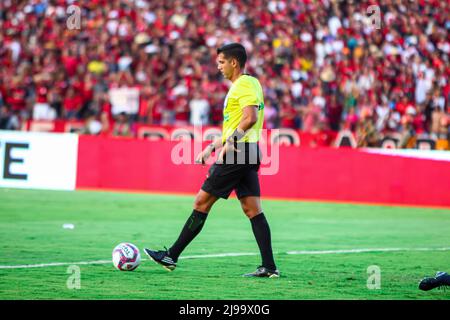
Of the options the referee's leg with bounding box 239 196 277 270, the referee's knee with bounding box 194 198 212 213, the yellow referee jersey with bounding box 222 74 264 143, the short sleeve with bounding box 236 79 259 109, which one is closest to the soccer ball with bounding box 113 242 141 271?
the referee's knee with bounding box 194 198 212 213

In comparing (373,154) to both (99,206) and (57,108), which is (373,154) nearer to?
(99,206)

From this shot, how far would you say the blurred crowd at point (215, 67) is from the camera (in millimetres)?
22641

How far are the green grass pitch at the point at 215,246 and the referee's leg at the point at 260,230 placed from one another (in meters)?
0.28

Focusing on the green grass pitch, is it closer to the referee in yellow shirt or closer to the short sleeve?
the referee in yellow shirt

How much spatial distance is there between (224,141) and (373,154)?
11225mm

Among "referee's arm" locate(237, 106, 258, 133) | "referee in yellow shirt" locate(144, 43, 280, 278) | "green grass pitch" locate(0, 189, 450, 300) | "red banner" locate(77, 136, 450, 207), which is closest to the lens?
"green grass pitch" locate(0, 189, 450, 300)

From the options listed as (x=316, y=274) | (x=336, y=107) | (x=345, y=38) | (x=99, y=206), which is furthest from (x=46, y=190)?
(x=316, y=274)

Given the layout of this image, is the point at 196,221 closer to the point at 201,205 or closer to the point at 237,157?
the point at 201,205

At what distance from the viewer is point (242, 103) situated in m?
9.27

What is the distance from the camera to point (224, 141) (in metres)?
9.44

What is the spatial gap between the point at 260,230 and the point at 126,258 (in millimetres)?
1466

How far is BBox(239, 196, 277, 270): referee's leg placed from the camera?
31.4 ft

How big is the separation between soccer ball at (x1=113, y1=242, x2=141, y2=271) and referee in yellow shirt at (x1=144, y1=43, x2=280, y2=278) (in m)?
0.25

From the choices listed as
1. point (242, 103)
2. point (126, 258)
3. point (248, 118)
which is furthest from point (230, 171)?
point (126, 258)
